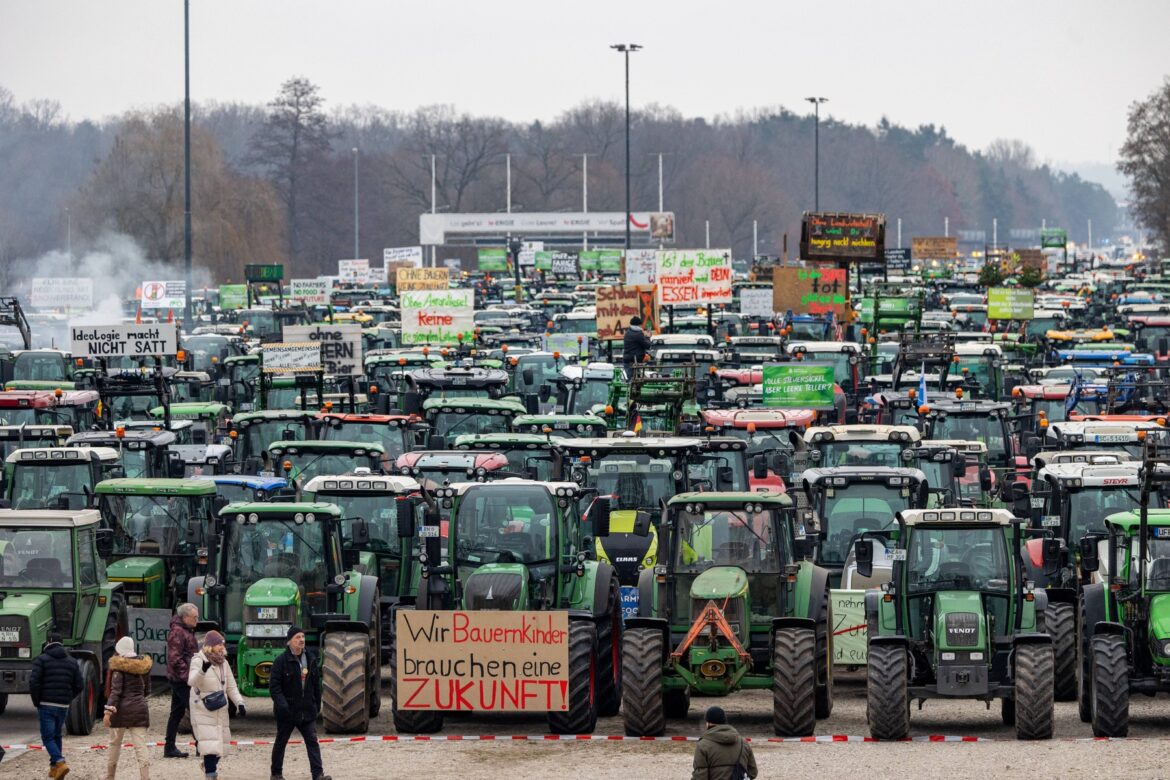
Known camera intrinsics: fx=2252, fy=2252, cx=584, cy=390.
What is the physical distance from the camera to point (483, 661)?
19.0m

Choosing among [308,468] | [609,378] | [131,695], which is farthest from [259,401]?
[131,695]

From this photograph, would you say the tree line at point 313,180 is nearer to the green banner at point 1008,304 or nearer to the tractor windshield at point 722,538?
the green banner at point 1008,304

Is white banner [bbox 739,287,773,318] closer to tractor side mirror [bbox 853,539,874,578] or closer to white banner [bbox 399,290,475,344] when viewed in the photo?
white banner [bbox 399,290,475,344]

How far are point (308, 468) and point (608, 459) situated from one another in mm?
3695

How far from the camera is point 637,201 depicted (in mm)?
172125

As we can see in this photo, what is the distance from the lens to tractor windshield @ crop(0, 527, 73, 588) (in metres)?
19.8

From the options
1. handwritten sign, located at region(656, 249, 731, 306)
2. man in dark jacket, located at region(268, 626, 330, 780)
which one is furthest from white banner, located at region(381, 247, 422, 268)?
man in dark jacket, located at region(268, 626, 330, 780)

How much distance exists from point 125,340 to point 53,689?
15.8 m

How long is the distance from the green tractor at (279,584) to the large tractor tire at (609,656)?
198 centimetres

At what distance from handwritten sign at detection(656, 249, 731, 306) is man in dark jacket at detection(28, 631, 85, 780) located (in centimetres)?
3175

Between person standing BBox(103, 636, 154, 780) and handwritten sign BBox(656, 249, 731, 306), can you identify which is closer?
person standing BBox(103, 636, 154, 780)

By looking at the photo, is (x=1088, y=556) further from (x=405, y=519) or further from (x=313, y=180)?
(x=313, y=180)

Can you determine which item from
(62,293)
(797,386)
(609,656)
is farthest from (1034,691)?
(62,293)

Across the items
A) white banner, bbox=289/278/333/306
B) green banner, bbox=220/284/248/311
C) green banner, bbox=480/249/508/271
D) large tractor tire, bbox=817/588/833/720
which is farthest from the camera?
green banner, bbox=480/249/508/271
